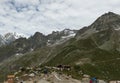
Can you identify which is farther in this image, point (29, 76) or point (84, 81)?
point (84, 81)

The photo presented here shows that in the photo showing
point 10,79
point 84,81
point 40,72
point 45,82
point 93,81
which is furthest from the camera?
A: point 84,81

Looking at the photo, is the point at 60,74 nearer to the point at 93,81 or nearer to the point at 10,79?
the point at 10,79

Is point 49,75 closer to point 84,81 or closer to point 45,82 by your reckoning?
point 45,82

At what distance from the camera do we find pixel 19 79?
139m

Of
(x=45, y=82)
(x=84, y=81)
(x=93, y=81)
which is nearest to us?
(x=93, y=81)

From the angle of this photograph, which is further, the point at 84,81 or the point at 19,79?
the point at 84,81

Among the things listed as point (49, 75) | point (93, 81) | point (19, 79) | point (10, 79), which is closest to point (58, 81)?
point (49, 75)

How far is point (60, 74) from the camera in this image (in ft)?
500

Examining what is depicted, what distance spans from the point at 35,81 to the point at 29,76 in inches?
232

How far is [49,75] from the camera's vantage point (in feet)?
474

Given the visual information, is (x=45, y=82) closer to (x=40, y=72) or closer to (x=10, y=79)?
(x=40, y=72)

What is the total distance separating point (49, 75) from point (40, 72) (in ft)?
22.6

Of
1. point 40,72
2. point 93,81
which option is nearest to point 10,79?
point 93,81

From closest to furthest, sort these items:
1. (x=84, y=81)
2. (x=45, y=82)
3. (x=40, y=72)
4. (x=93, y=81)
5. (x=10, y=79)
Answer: (x=93, y=81), (x=10, y=79), (x=45, y=82), (x=40, y=72), (x=84, y=81)
